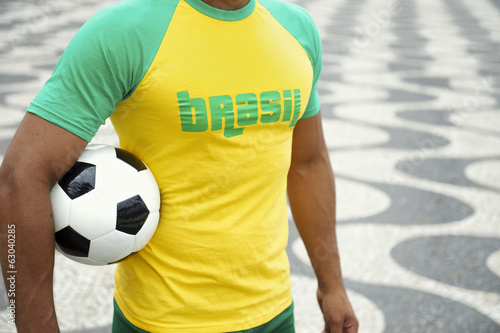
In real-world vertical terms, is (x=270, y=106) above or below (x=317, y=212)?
above

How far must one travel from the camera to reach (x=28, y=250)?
1.12 meters

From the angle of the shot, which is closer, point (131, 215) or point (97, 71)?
point (97, 71)

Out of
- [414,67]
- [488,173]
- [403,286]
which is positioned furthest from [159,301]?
[414,67]

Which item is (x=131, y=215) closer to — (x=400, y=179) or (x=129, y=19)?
(x=129, y=19)

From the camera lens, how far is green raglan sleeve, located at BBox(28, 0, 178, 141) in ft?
3.70

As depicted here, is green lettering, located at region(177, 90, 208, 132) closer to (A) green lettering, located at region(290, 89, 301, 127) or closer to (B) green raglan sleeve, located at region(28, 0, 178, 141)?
(B) green raglan sleeve, located at region(28, 0, 178, 141)

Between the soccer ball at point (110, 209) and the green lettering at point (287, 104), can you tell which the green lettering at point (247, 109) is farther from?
the soccer ball at point (110, 209)

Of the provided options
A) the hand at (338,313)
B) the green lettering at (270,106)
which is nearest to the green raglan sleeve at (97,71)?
the green lettering at (270,106)

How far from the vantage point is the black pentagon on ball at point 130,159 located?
Result: 1.27 meters

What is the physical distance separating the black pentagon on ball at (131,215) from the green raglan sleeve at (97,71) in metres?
0.18

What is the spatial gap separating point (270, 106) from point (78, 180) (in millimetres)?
407

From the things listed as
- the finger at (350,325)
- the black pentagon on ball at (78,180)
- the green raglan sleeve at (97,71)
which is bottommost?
the finger at (350,325)

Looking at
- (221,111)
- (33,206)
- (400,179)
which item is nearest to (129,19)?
(221,111)

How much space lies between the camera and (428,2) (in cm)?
Answer: 1585
